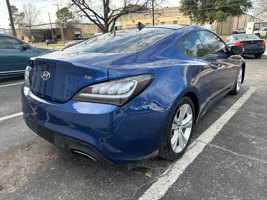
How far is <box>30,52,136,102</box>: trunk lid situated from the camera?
5.18ft

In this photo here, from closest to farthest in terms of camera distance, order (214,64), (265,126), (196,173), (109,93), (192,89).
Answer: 1. (109,93)
2. (196,173)
3. (192,89)
4. (214,64)
5. (265,126)

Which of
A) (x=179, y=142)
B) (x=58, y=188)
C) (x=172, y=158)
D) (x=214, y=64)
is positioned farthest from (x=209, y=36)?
(x=58, y=188)

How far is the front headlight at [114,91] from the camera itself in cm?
151

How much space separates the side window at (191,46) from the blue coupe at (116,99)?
0.12m

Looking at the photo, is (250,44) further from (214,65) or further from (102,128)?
(102,128)

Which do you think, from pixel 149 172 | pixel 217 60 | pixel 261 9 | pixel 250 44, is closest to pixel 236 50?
pixel 217 60

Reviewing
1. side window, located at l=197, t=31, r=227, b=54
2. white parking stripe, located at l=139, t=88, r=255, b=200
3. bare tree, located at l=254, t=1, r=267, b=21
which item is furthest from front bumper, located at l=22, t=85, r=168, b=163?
bare tree, located at l=254, t=1, r=267, b=21

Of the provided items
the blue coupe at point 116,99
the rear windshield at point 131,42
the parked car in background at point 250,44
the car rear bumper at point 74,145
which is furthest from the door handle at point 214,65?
the parked car in background at point 250,44

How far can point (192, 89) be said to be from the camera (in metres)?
2.11

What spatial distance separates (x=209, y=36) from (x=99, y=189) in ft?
8.77

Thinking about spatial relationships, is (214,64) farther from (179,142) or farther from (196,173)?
(196,173)

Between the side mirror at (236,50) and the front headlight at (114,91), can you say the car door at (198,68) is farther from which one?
the side mirror at (236,50)

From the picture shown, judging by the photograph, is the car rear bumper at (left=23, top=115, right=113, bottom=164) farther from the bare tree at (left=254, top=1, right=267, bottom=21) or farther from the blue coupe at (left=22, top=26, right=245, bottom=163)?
the bare tree at (left=254, top=1, right=267, bottom=21)

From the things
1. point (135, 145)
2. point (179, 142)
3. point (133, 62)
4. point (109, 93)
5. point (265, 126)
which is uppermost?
point (133, 62)
